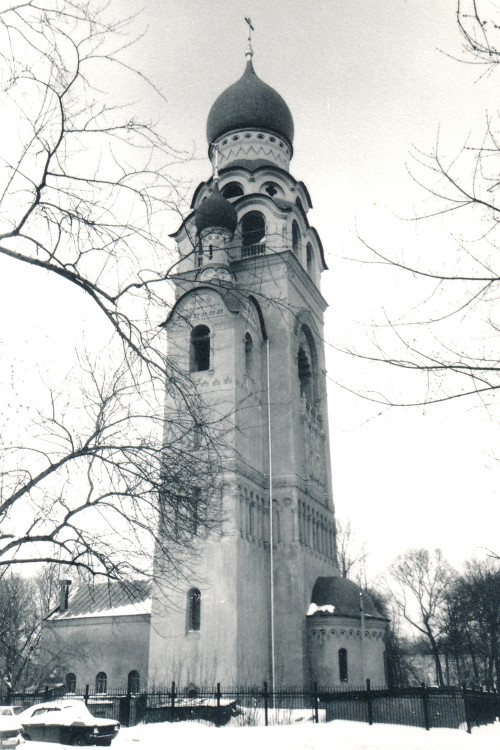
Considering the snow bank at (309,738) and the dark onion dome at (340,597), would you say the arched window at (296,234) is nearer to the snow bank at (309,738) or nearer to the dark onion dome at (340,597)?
the dark onion dome at (340,597)

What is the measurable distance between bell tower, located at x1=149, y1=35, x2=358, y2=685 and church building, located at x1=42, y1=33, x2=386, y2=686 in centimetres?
6

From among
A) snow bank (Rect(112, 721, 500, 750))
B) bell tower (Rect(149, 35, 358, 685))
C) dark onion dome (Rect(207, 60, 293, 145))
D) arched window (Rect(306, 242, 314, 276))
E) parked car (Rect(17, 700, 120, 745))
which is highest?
dark onion dome (Rect(207, 60, 293, 145))

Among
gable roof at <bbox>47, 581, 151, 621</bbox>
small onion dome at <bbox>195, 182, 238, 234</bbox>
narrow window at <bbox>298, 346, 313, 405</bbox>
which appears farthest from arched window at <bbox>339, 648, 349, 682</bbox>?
small onion dome at <bbox>195, 182, 238, 234</bbox>

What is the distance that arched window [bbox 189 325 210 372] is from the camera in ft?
89.1

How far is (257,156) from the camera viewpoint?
34.6m

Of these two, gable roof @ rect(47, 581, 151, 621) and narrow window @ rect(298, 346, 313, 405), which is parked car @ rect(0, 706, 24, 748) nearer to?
gable roof @ rect(47, 581, 151, 621)

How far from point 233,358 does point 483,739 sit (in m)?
15.4

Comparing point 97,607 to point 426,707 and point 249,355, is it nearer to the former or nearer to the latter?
point 249,355

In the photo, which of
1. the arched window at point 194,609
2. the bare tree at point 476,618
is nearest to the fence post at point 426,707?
the arched window at point 194,609

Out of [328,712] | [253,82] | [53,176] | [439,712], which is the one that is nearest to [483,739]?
[439,712]

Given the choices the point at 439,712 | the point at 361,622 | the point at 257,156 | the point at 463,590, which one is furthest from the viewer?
the point at 463,590

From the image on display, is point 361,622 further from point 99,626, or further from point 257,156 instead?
point 257,156

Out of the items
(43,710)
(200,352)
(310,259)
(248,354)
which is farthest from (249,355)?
(43,710)

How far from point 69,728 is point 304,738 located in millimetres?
4691
